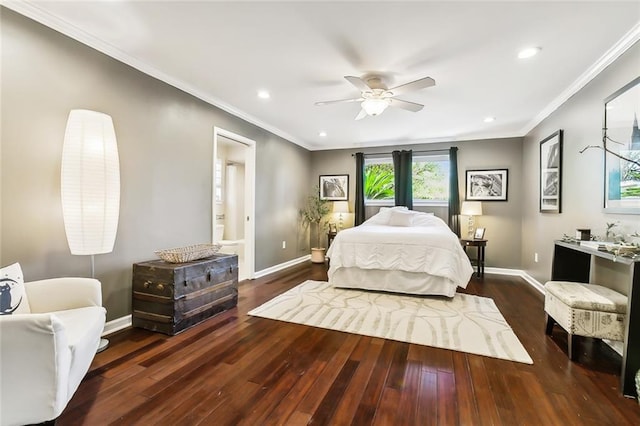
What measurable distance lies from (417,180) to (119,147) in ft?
16.4

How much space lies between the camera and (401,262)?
358 centimetres

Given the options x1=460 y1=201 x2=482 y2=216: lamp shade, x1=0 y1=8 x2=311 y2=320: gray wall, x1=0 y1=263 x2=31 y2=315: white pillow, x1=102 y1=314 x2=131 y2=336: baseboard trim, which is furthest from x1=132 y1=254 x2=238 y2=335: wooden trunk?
x1=460 y1=201 x2=482 y2=216: lamp shade

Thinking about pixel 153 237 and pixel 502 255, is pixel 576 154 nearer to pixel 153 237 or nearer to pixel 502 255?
pixel 502 255

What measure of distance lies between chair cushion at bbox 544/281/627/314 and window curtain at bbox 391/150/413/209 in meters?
3.35

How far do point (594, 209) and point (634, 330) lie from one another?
4.57 feet

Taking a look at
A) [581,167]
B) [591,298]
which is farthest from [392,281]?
[581,167]

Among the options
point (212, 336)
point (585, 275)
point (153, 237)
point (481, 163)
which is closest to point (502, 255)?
point (481, 163)

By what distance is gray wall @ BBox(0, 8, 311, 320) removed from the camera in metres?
1.92

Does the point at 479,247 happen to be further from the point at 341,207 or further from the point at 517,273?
the point at 341,207

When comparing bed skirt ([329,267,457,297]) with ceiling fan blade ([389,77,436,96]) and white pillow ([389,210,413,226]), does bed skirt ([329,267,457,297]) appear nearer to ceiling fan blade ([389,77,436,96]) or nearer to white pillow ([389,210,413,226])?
white pillow ([389,210,413,226])

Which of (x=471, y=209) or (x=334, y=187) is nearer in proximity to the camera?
(x=471, y=209)

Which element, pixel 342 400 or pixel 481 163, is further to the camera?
pixel 481 163

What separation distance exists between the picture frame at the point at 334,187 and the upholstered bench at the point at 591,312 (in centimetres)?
431

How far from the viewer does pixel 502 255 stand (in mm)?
5031
